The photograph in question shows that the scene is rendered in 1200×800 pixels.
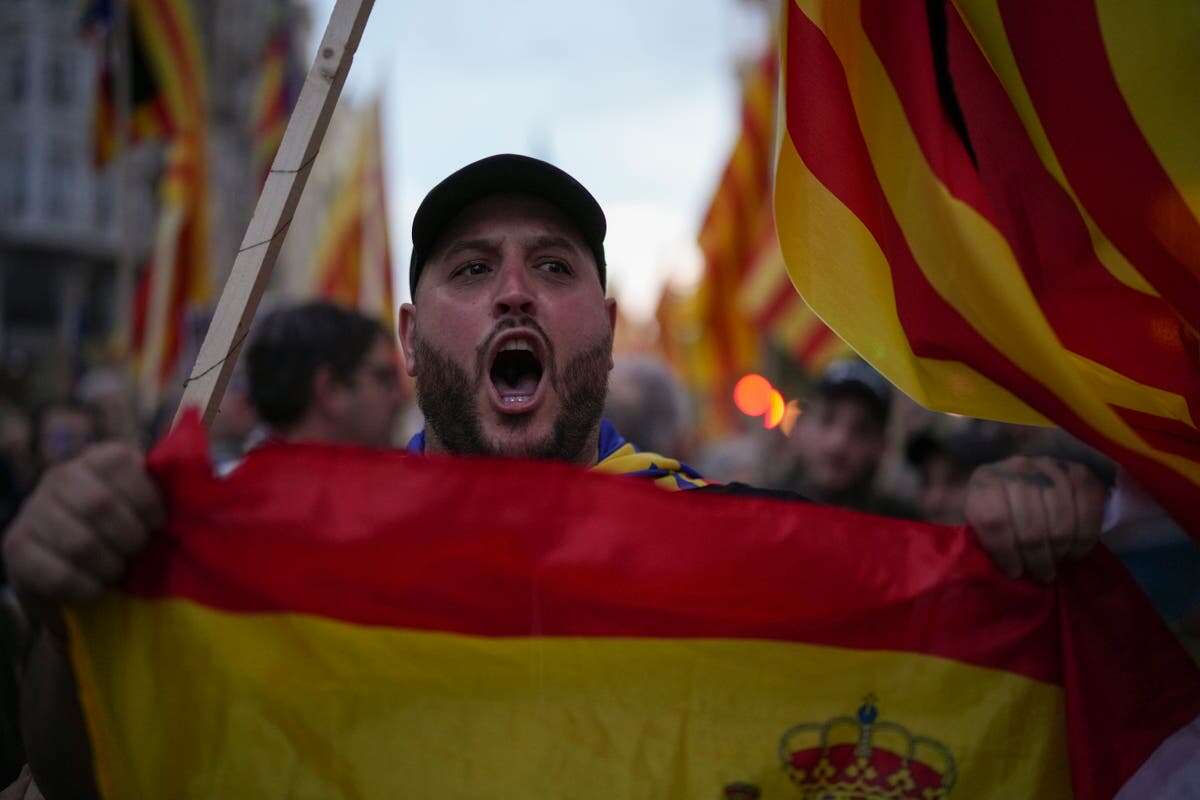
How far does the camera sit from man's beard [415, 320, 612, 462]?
2.40 meters

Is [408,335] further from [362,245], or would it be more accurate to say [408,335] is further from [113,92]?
[362,245]

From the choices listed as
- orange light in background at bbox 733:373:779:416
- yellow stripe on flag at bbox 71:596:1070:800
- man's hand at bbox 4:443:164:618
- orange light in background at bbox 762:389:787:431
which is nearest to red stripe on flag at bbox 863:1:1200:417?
yellow stripe on flag at bbox 71:596:1070:800

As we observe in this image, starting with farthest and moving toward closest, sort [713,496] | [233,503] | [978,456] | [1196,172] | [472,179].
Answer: [978,456], [472,179], [1196,172], [713,496], [233,503]

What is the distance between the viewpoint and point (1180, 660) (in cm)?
197

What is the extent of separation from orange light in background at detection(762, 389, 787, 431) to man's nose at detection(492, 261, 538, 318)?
15.7 ft

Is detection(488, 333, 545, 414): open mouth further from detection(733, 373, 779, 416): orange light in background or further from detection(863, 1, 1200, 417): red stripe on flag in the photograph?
detection(733, 373, 779, 416): orange light in background

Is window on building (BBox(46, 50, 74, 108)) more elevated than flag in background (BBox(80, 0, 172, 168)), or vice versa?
window on building (BBox(46, 50, 74, 108))

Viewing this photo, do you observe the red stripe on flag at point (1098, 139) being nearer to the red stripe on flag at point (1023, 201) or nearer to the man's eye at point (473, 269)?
the red stripe on flag at point (1023, 201)

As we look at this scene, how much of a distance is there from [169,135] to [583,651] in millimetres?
7473

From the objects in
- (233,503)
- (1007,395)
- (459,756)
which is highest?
(1007,395)

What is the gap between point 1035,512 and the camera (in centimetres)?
182

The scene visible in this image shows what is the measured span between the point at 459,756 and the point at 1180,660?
119 cm

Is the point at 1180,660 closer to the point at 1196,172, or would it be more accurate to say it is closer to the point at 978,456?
→ the point at 1196,172

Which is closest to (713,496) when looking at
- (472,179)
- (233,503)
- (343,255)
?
(233,503)
